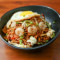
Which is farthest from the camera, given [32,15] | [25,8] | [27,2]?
[27,2]

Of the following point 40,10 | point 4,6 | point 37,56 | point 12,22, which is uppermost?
point 4,6

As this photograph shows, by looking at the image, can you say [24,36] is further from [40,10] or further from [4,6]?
[4,6]

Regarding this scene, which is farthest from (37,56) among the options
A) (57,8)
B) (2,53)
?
(57,8)

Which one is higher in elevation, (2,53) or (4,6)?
(4,6)

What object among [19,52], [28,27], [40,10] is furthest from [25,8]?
[19,52]

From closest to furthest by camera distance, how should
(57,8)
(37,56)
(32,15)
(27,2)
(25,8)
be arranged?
(37,56) → (32,15) → (25,8) → (57,8) → (27,2)

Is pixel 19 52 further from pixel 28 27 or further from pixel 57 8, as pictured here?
pixel 57 8

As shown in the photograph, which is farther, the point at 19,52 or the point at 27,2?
the point at 27,2
